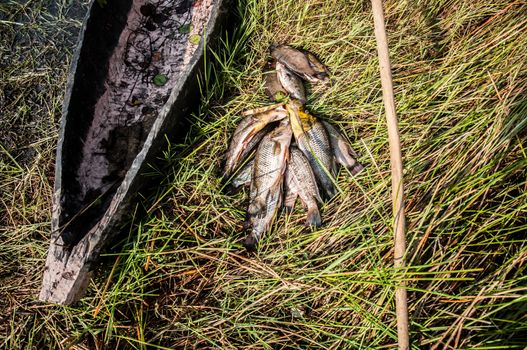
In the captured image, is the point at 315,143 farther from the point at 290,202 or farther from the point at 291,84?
the point at 291,84

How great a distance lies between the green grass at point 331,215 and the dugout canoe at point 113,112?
277mm

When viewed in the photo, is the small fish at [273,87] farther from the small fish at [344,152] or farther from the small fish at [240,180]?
the small fish at [240,180]

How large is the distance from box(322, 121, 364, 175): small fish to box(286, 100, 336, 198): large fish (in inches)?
2.5

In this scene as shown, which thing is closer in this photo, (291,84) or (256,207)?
(256,207)

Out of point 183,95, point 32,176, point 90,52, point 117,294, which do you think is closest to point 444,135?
point 183,95

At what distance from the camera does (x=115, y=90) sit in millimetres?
3082

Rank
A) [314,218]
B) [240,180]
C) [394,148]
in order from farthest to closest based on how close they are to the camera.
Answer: [240,180] < [314,218] < [394,148]

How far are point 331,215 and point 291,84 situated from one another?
39.7 inches

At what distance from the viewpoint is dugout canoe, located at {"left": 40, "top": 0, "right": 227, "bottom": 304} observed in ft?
7.56

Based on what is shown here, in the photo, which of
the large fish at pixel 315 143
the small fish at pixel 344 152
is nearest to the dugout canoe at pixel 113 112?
the large fish at pixel 315 143

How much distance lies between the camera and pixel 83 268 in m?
2.27

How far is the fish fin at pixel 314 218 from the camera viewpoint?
2.67 metres

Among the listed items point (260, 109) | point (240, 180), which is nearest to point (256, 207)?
point (240, 180)

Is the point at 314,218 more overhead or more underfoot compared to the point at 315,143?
more underfoot
